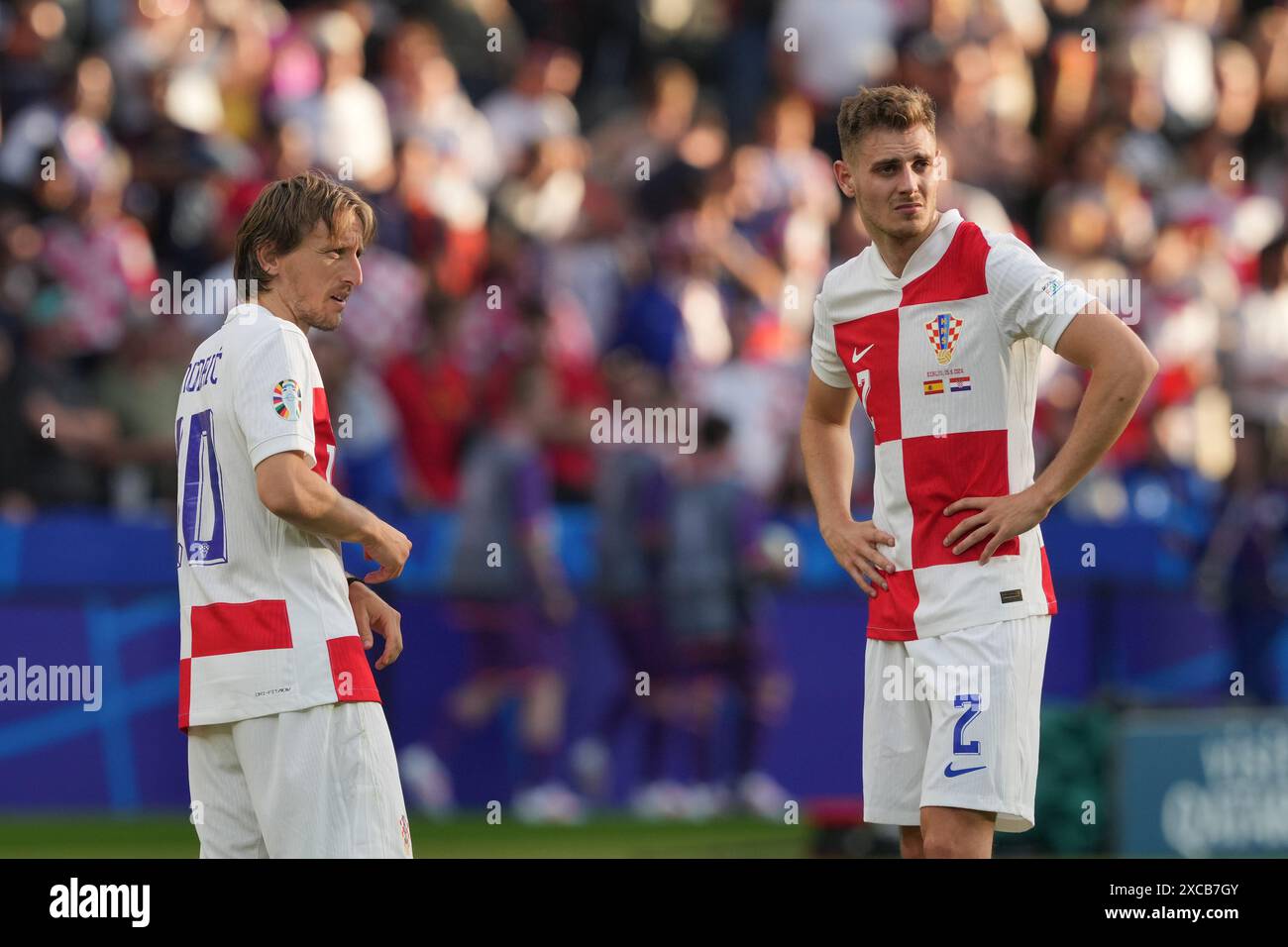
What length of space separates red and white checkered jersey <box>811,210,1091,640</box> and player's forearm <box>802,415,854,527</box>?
37 cm

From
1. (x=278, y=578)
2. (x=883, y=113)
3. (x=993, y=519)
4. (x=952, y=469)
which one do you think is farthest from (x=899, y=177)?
(x=278, y=578)

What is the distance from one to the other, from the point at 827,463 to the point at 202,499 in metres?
1.91

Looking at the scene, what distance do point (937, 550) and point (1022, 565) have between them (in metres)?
0.23

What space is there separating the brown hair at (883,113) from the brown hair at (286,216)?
4.46 feet

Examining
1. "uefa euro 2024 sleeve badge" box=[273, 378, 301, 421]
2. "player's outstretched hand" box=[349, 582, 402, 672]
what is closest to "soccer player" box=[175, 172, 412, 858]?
"uefa euro 2024 sleeve badge" box=[273, 378, 301, 421]

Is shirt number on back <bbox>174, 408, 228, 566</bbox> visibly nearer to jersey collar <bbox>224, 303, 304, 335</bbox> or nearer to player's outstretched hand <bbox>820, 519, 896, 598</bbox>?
jersey collar <bbox>224, 303, 304, 335</bbox>

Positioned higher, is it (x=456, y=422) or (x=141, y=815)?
(x=456, y=422)

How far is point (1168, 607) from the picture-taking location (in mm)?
12828

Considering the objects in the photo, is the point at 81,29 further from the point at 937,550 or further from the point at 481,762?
the point at 937,550

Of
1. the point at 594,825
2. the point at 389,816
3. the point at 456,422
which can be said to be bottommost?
the point at 594,825

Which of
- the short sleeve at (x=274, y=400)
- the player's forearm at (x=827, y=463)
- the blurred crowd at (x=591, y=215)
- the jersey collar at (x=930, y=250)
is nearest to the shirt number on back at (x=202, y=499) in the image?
the short sleeve at (x=274, y=400)

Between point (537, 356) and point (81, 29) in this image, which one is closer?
point (537, 356)

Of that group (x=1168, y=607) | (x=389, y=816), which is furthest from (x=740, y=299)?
(x=389, y=816)

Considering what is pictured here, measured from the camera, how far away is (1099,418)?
17.3ft
